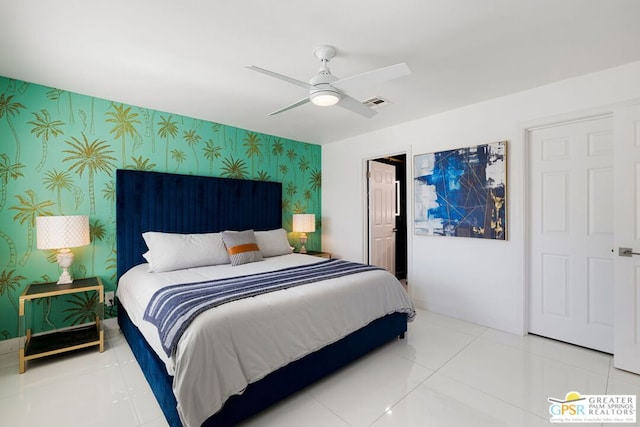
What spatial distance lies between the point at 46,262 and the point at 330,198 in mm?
3614

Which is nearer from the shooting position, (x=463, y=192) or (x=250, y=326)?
(x=250, y=326)

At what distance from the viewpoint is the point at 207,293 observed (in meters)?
2.02

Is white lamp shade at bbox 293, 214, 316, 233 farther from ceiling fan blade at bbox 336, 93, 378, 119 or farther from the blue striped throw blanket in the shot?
ceiling fan blade at bbox 336, 93, 378, 119

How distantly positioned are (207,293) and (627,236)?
3221 mm

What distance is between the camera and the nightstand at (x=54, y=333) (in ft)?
7.73

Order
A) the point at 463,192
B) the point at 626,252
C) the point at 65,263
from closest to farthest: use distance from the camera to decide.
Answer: the point at 626,252 → the point at 65,263 → the point at 463,192

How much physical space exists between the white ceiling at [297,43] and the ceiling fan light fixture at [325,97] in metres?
0.34

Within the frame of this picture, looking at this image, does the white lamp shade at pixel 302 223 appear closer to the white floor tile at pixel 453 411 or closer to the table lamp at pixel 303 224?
the table lamp at pixel 303 224

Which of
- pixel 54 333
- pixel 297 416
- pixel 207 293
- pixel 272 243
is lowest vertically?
pixel 297 416

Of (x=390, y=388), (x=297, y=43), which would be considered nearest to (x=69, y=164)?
(x=297, y=43)

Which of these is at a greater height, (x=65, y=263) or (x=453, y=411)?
(x=65, y=263)

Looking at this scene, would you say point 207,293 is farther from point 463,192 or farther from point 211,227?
point 463,192

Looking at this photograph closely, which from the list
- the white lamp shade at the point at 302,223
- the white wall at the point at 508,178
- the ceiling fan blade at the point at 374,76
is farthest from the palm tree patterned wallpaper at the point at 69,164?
the white wall at the point at 508,178

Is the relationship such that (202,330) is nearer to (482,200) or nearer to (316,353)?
(316,353)
